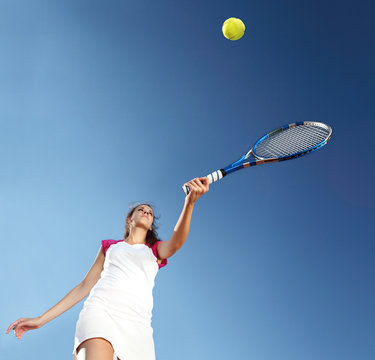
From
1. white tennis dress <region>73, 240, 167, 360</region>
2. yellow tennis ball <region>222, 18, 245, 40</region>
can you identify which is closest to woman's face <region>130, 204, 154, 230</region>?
white tennis dress <region>73, 240, 167, 360</region>

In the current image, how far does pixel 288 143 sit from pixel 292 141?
59 millimetres

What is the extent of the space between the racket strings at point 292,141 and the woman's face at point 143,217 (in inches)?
61.4

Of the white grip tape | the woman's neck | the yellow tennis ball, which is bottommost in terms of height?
the woman's neck

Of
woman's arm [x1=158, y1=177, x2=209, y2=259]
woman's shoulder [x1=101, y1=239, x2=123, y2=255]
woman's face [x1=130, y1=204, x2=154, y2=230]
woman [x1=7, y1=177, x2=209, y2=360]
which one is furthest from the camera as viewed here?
woman's face [x1=130, y1=204, x2=154, y2=230]

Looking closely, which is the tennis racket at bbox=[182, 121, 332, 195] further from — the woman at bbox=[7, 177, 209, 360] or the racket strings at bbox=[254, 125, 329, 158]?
the woman at bbox=[7, 177, 209, 360]

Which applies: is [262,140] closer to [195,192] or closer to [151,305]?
[195,192]

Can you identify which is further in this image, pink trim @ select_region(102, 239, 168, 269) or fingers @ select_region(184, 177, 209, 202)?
pink trim @ select_region(102, 239, 168, 269)

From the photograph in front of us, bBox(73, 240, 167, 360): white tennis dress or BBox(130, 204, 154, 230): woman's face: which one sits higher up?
BBox(130, 204, 154, 230): woman's face

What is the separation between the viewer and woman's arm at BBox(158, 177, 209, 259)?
3417mm

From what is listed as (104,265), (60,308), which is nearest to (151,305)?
(104,265)

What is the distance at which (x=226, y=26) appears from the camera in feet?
20.9

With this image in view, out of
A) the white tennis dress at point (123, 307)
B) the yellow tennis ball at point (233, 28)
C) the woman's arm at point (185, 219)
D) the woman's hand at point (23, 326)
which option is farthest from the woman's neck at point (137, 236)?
the yellow tennis ball at point (233, 28)

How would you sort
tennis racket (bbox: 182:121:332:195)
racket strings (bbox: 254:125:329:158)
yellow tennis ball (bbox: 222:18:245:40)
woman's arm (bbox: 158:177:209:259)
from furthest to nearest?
yellow tennis ball (bbox: 222:18:245:40), racket strings (bbox: 254:125:329:158), tennis racket (bbox: 182:121:332:195), woman's arm (bbox: 158:177:209:259)

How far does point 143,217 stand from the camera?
407 centimetres
